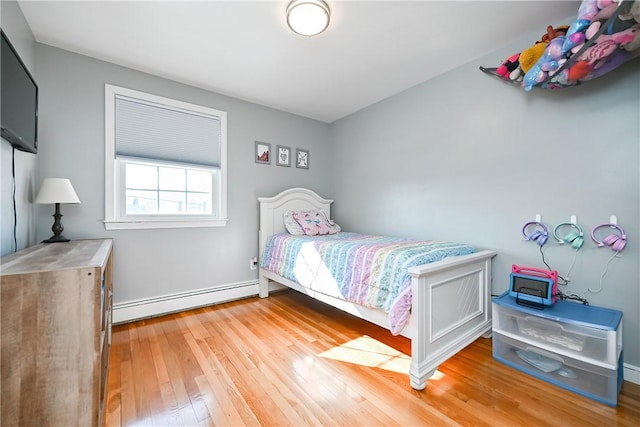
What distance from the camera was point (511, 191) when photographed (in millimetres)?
2055

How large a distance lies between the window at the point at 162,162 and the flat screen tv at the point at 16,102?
0.65m

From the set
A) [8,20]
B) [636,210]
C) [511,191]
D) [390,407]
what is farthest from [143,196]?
[636,210]

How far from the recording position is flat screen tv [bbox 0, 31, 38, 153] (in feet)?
3.98

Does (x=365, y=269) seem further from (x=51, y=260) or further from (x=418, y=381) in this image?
(x=51, y=260)

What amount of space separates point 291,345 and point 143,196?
1.94m

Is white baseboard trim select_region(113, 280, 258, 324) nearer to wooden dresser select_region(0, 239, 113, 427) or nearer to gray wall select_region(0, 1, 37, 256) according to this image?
gray wall select_region(0, 1, 37, 256)

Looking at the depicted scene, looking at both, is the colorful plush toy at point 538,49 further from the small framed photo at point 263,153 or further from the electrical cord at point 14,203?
the electrical cord at point 14,203

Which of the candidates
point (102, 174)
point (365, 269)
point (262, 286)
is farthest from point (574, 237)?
point (102, 174)

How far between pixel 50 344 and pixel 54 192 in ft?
4.18

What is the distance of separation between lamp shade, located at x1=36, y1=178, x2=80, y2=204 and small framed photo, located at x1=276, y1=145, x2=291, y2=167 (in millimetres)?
1996

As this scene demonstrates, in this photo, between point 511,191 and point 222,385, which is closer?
point 222,385

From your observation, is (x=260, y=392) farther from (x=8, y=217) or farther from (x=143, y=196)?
(x=143, y=196)

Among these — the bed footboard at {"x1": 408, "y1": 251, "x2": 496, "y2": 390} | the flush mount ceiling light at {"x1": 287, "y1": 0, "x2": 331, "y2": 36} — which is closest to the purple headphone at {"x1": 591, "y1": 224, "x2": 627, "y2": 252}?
the bed footboard at {"x1": 408, "y1": 251, "x2": 496, "y2": 390}

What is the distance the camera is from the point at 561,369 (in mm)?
1565
